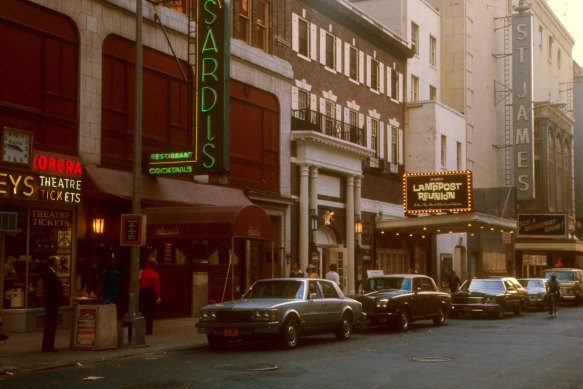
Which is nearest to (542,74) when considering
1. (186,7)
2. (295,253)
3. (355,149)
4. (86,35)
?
(355,149)

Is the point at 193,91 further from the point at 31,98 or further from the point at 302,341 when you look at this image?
the point at 302,341

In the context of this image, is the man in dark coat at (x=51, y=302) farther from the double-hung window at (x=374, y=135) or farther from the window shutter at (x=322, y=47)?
the double-hung window at (x=374, y=135)

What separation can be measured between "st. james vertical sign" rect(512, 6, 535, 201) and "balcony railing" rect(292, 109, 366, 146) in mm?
21171

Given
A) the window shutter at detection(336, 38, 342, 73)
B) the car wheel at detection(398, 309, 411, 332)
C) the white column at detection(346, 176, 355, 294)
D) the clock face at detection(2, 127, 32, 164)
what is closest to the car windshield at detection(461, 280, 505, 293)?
the white column at detection(346, 176, 355, 294)

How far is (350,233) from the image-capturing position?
36.8 m

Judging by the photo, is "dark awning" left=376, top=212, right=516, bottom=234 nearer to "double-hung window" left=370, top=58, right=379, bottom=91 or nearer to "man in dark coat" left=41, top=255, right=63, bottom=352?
"double-hung window" left=370, top=58, right=379, bottom=91

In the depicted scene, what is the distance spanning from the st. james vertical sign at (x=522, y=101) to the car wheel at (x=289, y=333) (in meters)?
41.9

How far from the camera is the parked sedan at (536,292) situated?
115 feet

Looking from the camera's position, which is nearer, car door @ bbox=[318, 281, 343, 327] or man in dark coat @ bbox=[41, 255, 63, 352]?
man in dark coat @ bbox=[41, 255, 63, 352]

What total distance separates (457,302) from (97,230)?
45.5ft

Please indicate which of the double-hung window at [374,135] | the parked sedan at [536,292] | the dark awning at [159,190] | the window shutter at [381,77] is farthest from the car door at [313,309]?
the window shutter at [381,77]

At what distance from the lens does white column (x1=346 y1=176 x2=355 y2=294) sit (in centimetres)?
3641

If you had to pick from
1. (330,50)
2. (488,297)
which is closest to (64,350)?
(488,297)

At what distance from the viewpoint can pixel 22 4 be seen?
1981cm
